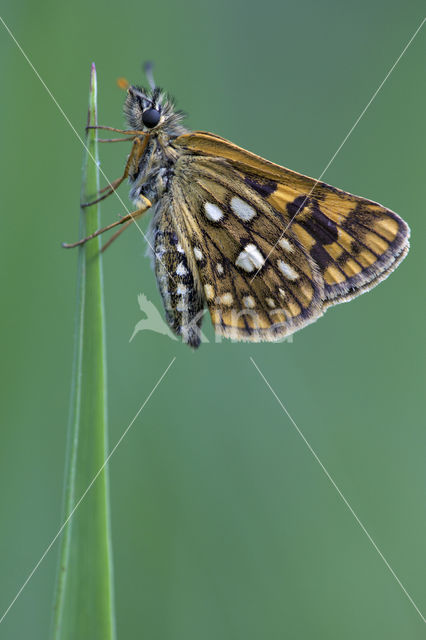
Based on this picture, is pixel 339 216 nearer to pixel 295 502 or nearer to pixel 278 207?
pixel 278 207

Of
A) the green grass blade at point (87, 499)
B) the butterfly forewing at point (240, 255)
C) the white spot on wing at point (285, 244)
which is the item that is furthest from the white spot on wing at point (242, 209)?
the green grass blade at point (87, 499)

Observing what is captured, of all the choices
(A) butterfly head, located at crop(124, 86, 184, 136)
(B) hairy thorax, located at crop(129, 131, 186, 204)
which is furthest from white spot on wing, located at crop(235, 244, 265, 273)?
(A) butterfly head, located at crop(124, 86, 184, 136)

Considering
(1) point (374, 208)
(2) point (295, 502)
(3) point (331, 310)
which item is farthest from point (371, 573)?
(1) point (374, 208)

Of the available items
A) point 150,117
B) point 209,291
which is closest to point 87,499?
point 209,291

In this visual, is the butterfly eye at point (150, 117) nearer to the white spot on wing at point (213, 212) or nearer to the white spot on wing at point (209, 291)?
the white spot on wing at point (213, 212)

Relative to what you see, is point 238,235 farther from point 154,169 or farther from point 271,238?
point 154,169

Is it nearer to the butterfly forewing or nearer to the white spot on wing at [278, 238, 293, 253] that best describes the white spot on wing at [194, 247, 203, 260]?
the butterfly forewing

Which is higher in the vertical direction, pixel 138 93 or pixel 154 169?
pixel 138 93
